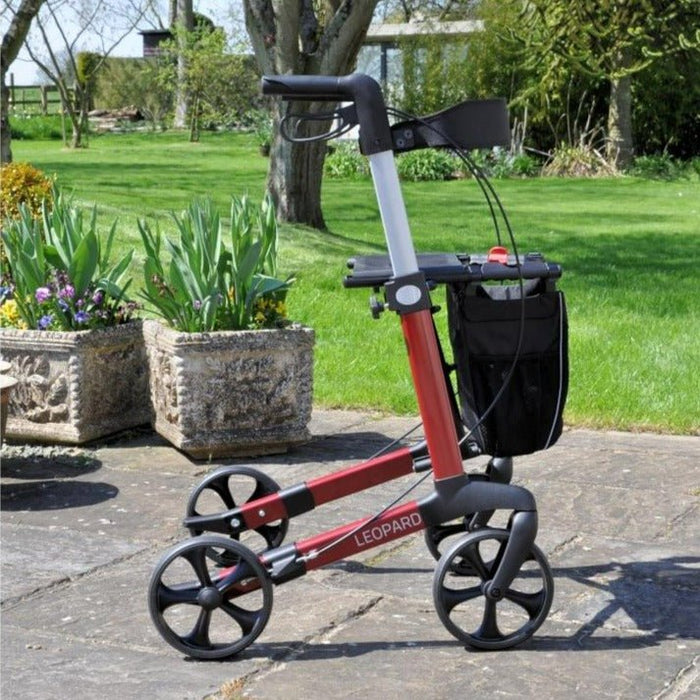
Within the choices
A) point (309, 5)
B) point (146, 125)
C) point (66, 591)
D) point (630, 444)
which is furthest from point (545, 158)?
point (66, 591)

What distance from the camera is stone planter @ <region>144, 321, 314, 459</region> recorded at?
19.9 feet

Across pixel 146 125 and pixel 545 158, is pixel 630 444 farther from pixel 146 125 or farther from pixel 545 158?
pixel 146 125

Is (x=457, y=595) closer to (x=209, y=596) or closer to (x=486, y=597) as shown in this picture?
(x=486, y=597)

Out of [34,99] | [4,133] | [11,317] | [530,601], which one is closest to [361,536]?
[530,601]

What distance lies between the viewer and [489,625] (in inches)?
151

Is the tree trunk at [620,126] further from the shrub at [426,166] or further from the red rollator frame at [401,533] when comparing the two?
the red rollator frame at [401,533]

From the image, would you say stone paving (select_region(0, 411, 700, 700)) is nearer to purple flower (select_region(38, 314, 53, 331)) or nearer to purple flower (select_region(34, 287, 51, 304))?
purple flower (select_region(38, 314, 53, 331))

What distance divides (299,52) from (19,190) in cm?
501

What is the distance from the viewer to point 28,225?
6527mm

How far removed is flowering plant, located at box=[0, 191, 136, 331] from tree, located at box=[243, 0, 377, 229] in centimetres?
635

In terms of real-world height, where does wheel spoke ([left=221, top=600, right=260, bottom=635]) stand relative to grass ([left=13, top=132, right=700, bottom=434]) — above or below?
below

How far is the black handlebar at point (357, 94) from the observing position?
147 inches

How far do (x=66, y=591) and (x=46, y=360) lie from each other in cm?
211

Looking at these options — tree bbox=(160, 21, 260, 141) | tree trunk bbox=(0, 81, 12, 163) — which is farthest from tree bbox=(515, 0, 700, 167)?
tree bbox=(160, 21, 260, 141)
